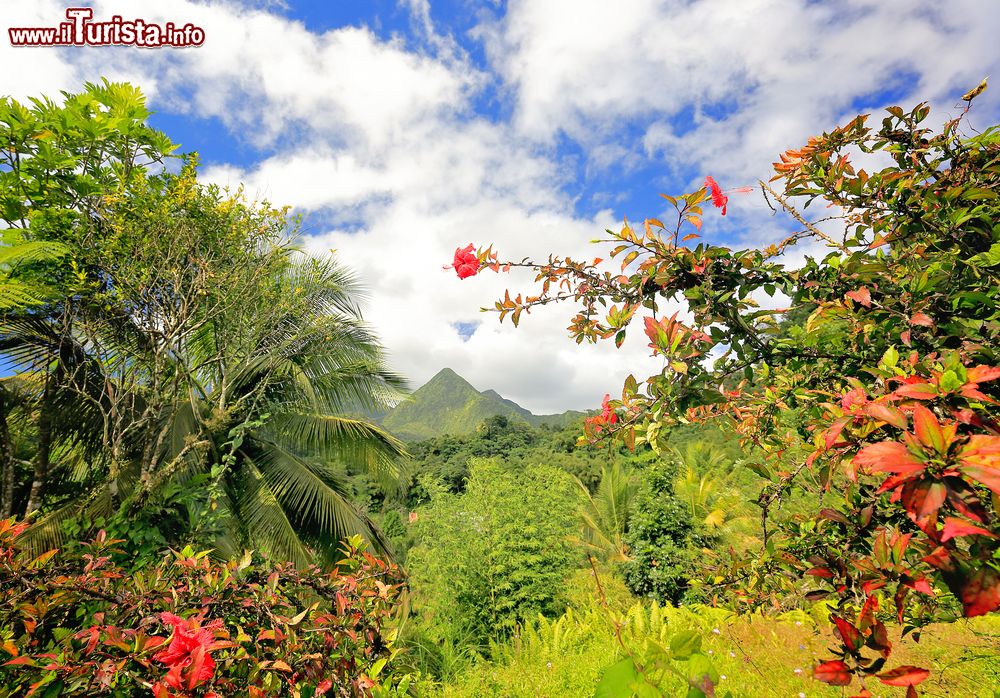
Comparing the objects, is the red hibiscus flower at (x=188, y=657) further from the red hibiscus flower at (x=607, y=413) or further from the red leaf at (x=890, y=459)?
the red leaf at (x=890, y=459)

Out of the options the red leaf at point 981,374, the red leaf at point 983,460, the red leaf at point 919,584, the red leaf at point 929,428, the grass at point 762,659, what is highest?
the red leaf at point 981,374

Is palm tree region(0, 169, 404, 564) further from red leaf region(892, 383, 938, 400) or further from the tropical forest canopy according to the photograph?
red leaf region(892, 383, 938, 400)

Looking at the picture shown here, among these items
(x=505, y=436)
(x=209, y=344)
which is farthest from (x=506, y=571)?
(x=505, y=436)

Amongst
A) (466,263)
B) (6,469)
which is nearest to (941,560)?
(466,263)

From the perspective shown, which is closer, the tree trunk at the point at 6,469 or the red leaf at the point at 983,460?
the red leaf at the point at 983,460

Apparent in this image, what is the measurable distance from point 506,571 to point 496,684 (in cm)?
566

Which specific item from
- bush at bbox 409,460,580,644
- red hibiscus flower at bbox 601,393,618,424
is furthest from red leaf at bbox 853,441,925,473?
bush at bbox 409,460,580,644

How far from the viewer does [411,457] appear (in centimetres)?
721

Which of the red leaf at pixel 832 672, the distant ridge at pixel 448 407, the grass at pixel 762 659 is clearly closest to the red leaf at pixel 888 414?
the red leaf at pixel 832 672

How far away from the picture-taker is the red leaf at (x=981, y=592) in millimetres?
545

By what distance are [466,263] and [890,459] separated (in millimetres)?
1211

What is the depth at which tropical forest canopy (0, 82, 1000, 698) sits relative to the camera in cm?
88

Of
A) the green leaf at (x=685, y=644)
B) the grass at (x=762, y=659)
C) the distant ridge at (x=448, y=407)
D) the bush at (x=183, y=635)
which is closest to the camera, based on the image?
the green leaf at (x=685, y=644)

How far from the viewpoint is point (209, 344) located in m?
5.79
